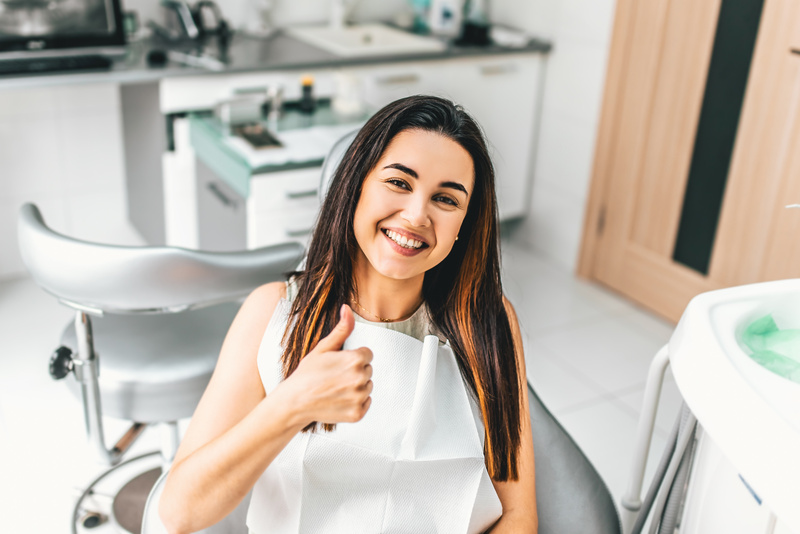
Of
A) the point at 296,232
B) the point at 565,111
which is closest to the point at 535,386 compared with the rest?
the point at 296,232

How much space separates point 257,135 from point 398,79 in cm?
75

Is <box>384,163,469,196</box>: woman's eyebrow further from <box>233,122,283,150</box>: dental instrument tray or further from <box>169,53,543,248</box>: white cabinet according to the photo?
<box>233,122,283,150</box>: dental instrument tray

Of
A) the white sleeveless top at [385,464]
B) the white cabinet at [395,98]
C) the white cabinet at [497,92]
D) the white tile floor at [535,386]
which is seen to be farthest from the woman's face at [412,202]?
the white cabinet at [497,92]

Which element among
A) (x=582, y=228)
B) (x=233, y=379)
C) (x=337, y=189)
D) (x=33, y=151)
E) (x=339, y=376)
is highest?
(x=337, y=189)

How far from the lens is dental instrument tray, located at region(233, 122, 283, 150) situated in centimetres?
228

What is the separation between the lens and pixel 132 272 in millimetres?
1292

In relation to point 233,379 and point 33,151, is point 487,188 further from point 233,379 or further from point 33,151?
point 33,151

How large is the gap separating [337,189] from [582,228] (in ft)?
7.61

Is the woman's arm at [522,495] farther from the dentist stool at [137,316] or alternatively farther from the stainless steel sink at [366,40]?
the stainless steel sink at [366,40]

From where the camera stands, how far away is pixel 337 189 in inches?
43.5

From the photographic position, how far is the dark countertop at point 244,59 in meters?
2.39

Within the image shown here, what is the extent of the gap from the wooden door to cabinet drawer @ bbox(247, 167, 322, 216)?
1.34 m

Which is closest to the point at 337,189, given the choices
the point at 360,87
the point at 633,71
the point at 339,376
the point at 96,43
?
the point at 339,376

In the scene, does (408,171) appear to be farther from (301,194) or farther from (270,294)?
(301,194)
